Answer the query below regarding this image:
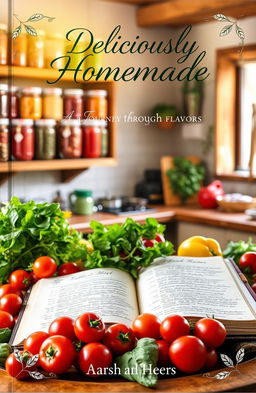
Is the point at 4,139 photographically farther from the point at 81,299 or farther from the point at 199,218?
the point at 81,299

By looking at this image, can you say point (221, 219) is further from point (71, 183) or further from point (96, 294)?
point (96, 294)

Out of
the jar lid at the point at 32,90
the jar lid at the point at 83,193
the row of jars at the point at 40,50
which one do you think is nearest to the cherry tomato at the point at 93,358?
the row of jars at the point at 40,50

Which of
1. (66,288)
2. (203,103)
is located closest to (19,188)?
(203,103)

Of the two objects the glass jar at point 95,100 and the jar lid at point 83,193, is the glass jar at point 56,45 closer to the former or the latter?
the glass jar at point 95,100

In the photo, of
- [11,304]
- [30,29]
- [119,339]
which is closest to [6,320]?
[11,304]

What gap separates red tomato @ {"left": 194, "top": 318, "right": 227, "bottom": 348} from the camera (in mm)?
1115

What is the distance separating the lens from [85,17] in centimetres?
162

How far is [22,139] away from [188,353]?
1.57 metres

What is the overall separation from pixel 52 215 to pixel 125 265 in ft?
0.74

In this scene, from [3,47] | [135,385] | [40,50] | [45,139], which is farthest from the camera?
[3,47]

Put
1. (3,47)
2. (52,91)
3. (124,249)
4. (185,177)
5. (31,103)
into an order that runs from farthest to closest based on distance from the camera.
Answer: (185,177) < (3,47) < (31,103) < (52,91) < (124,249)

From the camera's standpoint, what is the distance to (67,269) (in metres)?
1.47

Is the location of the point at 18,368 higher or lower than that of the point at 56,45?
lower

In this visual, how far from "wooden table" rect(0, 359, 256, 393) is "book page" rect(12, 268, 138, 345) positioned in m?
0.11
